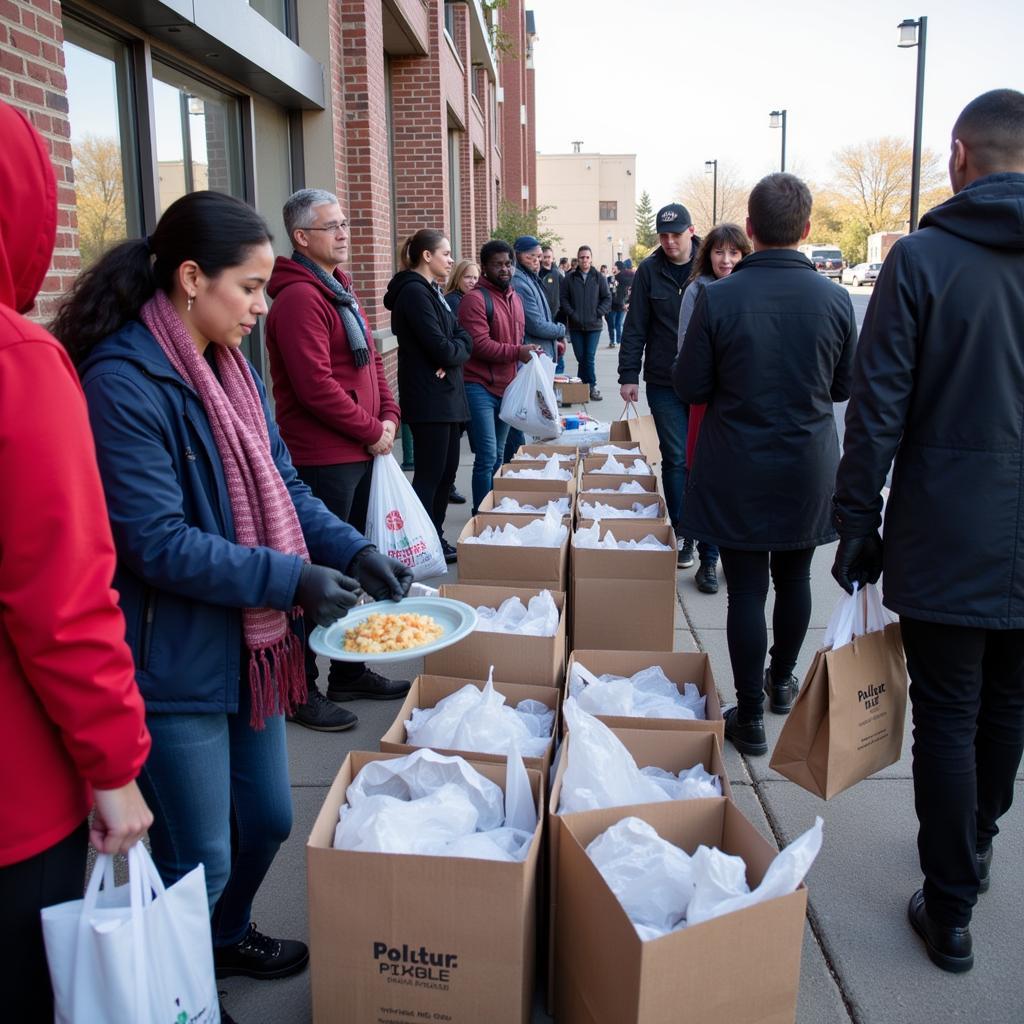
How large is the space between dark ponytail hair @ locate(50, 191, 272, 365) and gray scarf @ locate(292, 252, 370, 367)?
208cm

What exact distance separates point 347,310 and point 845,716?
8.52ft

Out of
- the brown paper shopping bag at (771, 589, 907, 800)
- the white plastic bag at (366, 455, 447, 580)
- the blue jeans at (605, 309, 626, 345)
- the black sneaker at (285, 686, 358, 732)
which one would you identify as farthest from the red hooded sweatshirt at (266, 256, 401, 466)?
the blue jeans at (605, 309, 626, 345)

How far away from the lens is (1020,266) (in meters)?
2.42

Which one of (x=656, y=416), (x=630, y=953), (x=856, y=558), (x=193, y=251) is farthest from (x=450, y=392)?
(x=630, y=953)

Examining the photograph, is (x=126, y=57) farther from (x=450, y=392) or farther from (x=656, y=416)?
(x=656, y=416)

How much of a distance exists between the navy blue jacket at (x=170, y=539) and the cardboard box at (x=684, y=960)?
2.81ft

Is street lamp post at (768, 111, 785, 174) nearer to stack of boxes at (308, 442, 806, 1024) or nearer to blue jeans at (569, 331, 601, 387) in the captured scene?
blue jeans at (569, 331, 601, 387)

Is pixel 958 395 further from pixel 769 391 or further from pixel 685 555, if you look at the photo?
pixel 685 555

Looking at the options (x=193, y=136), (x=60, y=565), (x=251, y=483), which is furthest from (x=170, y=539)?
(x=193, y=136)

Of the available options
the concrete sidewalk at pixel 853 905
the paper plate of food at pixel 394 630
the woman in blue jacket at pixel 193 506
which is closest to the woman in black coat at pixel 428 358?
the concrete sidewalk at pixel 853 905

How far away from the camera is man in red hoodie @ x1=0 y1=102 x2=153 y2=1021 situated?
1.34m

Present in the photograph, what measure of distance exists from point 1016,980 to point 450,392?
4072mm

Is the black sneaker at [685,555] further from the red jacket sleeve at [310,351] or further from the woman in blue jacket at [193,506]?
the woman in blue jacket at [193,506]

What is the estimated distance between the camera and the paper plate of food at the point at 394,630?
2.46 meters
